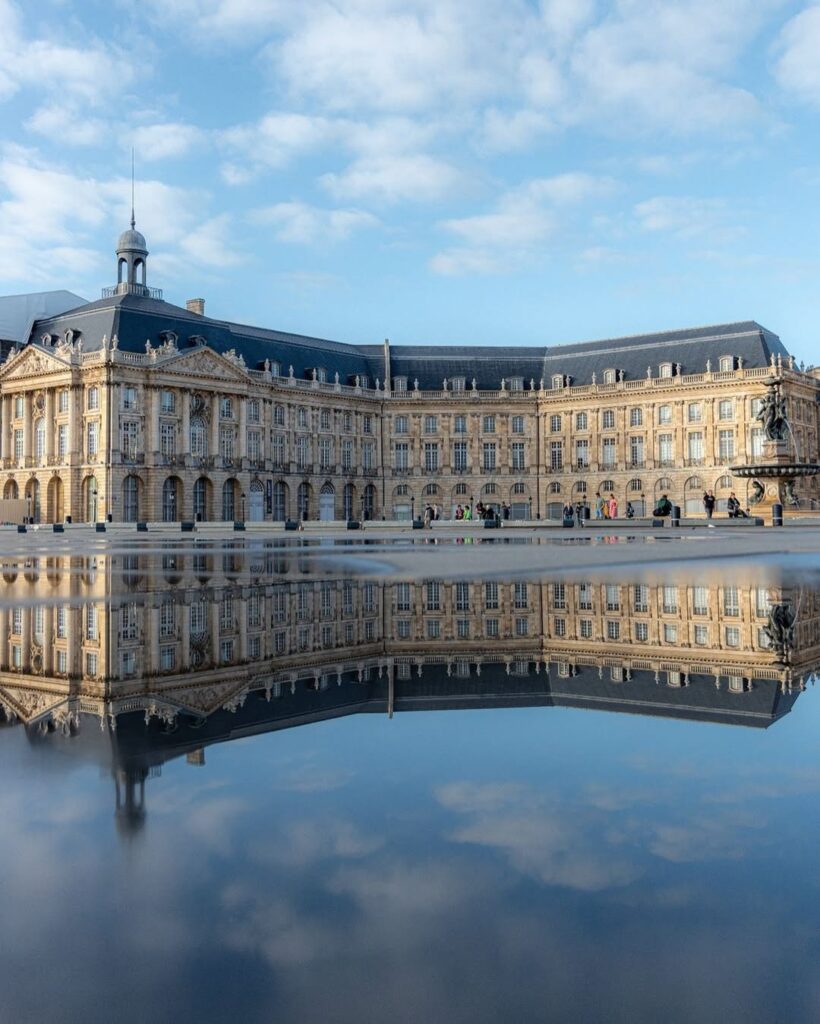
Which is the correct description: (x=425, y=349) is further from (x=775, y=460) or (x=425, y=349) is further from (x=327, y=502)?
(x=775, y=460)

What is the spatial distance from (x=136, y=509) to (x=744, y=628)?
224ft

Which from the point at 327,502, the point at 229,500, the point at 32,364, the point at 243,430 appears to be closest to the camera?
the point at 32,364

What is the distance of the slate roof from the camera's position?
73.0 metres

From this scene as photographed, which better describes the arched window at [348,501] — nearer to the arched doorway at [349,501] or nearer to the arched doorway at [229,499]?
the arched doorway at [349,501]

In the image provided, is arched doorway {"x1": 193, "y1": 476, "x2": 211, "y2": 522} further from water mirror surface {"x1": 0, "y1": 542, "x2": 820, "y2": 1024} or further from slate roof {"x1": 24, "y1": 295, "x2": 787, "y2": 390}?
water mirror surface {"x1": 0, "y1": 542, "x2": 820, "y2": 1024}

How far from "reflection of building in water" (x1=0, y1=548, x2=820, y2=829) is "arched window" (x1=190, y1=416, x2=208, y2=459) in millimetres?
65307

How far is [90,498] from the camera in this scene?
71438 mm

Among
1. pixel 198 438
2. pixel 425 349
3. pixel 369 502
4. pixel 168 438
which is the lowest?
pixel 369 502

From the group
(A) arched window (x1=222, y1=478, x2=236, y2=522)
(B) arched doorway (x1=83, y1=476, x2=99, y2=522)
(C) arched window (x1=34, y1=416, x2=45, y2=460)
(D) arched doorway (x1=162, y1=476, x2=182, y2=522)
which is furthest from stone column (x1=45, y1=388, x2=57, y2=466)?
(A) arched window (x1=222, y1=478, x2=236, y2=522)

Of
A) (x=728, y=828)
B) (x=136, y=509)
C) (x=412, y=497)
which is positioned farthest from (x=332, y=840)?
(x=412, y=497)

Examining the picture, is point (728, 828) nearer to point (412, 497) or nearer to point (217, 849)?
point (217, 849)

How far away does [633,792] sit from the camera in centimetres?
296

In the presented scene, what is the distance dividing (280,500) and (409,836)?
258 feet

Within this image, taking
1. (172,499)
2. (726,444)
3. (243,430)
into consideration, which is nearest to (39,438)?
(172,499)
